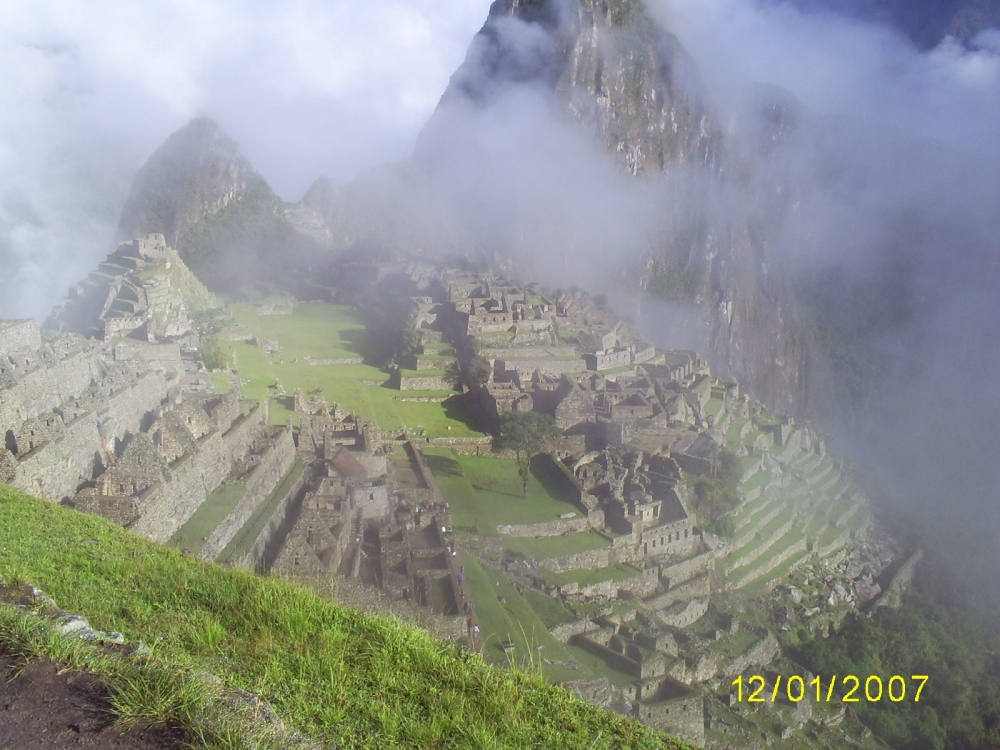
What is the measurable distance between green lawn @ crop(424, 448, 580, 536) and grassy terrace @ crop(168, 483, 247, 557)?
6.55 meters

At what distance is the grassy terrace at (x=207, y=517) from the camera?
14375 mm

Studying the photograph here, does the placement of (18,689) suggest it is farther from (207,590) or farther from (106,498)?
(106,498)

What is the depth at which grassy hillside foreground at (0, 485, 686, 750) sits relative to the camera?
15.9 feet

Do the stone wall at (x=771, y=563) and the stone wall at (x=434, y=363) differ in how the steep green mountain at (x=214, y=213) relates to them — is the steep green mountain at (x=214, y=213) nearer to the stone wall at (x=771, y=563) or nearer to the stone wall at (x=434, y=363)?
the stone wall at (x=434, y=363)

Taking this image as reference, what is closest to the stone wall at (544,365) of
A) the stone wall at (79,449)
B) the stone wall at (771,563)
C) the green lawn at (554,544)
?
the green lawn at (554,544)

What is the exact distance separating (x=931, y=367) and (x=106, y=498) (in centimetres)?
13613

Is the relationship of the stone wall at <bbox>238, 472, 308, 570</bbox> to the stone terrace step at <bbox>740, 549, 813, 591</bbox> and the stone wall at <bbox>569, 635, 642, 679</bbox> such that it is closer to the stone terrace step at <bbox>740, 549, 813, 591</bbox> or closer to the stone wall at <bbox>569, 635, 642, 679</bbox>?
the stone wall at <bbox>569, 635, 642, 679</bbox>

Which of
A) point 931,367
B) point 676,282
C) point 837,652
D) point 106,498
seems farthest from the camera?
point 676,282

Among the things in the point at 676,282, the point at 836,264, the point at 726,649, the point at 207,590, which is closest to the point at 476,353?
the point at 726,649

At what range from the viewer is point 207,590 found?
6301mm

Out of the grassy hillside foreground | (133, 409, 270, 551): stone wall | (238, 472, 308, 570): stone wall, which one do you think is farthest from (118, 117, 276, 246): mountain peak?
the grassy hillside foreground

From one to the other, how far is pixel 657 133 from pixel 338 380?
5141 inches

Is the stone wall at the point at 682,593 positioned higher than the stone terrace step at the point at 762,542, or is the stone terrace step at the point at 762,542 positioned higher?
the stone wall at the point at 682,593

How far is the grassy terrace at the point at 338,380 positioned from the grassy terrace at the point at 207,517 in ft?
23.5
